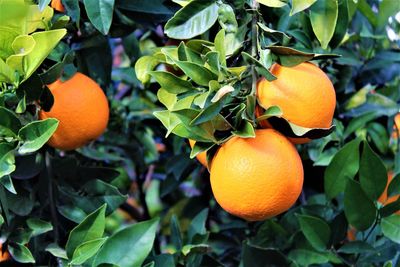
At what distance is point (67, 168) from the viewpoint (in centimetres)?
120

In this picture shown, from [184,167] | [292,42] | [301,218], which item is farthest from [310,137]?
[184,167]

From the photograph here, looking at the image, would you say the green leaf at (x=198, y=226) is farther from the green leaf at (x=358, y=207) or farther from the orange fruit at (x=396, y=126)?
the orange fruit at (x=396, y=126)

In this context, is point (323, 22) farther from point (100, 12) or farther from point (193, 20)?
point (100, 12)

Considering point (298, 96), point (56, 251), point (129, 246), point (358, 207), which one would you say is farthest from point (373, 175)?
point (56, 251)

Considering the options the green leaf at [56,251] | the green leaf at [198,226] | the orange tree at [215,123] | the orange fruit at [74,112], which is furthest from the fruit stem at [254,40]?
the green leaf at [198,226]

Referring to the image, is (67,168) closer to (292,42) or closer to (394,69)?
(292,42)

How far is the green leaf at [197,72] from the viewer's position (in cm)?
89

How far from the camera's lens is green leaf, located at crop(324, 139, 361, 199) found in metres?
1.18

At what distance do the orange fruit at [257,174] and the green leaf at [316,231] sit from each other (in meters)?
0.26

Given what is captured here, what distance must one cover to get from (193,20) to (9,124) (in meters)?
0.30

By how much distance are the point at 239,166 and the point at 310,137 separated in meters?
0.11

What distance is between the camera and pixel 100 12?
101 cm

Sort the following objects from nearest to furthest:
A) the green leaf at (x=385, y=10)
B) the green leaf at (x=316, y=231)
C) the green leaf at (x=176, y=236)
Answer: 1. the green leaf at (x=316, y=231)
2. the green leaf at (x=176, y=236)
3. the green leaf at (x=385, y=10)

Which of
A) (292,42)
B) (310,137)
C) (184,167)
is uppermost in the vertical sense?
(310,137)
